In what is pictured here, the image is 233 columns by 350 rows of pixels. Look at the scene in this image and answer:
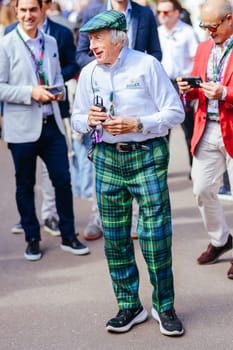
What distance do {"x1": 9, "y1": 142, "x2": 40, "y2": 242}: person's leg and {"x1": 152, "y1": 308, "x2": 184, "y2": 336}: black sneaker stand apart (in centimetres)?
178

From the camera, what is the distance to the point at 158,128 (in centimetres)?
386

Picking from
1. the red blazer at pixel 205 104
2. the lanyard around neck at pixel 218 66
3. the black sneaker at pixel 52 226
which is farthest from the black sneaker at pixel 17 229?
the lanyard around neck at pixel 218 66

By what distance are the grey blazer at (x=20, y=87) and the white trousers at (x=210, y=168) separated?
4.17ft

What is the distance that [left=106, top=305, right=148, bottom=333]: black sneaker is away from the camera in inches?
163

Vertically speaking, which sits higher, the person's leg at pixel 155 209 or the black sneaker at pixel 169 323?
the person's leg at pixel 155 209

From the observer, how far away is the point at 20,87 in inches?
206

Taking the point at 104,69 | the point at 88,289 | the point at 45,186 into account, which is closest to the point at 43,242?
the point at 45,186

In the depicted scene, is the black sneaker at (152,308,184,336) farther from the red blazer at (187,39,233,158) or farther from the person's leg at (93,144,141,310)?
the red blazer at (187,39,233,158)

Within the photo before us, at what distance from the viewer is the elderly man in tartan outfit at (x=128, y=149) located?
379cm

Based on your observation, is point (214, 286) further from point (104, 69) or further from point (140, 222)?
point (104, 69)

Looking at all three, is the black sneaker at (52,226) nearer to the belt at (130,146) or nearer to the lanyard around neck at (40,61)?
the lanyard around neck at (40,61)

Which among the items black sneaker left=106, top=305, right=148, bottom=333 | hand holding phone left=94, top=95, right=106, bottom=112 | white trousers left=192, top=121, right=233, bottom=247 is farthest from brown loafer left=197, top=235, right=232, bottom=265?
hand holding phone left=94, top=95, right=106, bottom=112

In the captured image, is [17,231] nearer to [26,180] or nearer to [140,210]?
[26,180]

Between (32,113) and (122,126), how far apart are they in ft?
5.76
